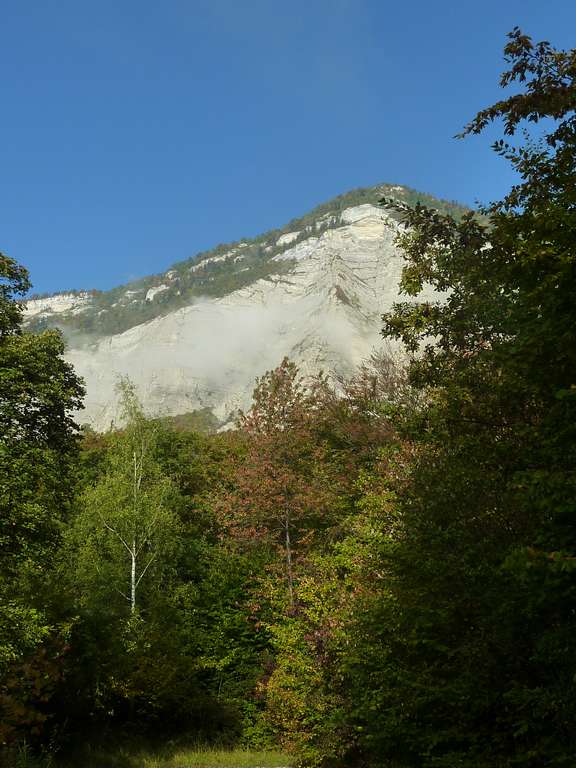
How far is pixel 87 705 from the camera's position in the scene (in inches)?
885

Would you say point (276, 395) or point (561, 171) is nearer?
point (561, 171)

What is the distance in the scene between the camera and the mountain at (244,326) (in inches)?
4663

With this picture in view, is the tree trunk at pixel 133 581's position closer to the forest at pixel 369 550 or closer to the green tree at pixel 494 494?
the forest at pixel 369 550

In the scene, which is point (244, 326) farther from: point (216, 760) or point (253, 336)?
point (216, 760)

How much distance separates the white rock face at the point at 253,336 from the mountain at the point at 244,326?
0.27 meters

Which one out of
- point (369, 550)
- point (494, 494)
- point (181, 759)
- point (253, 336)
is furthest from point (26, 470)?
point (253, 336)

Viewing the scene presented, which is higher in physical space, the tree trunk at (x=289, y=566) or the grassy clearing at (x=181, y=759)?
the tree trunk at (x=289, y=566)

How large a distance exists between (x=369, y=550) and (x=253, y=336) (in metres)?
123

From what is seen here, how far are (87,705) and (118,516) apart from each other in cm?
839

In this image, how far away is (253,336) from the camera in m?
140

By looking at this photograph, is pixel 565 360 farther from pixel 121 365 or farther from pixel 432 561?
pixel 121 365

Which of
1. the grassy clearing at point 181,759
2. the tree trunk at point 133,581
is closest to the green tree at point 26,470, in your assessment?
the grassy clearing at point 181,759

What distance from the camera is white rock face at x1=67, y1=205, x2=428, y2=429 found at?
116562 millimetres

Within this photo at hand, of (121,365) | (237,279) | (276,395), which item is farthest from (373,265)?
(276,395)
